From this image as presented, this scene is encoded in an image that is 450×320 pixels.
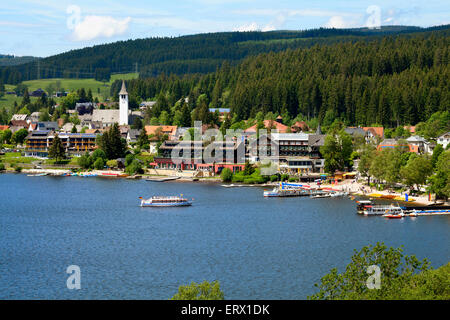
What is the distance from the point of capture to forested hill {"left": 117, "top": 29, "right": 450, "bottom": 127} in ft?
321

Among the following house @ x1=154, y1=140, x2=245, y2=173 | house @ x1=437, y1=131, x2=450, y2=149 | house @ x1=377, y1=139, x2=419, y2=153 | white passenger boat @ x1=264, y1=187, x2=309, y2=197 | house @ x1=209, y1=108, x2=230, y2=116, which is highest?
house @ x1=209, y1=108, x2=230, y2=116

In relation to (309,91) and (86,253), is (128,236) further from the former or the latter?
(309,91)

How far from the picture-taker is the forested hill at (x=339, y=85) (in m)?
97.9

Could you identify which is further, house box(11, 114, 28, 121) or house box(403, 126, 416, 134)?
house box(11, 114, 28, 121)

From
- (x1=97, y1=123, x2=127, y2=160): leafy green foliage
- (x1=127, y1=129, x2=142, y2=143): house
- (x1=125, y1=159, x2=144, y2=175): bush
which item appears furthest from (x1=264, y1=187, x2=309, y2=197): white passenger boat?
(x1=127, y1=129, x2=142, y2=143): house

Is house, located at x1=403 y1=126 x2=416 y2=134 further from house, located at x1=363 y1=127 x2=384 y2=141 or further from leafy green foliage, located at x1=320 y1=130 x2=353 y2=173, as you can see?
leafy green foliage, located at x1=320 y1=130 x2=353 y2=173

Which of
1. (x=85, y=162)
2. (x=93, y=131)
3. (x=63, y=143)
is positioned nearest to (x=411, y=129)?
(x=85, y=162)

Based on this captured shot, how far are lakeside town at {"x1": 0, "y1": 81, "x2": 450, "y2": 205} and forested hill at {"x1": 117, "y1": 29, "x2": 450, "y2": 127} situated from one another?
188 inches

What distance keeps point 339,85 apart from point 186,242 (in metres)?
72.0

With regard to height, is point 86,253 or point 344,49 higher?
point 344,49

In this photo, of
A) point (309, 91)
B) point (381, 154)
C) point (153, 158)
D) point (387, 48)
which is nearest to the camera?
point (381, 154)
